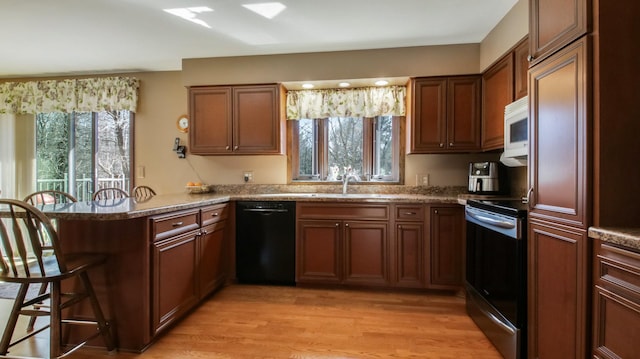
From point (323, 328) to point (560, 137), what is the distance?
5.95ft

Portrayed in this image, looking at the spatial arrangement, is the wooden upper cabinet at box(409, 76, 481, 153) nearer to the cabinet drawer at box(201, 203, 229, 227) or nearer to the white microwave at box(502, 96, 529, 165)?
the white microwave at box(502, 96, 529, 165)

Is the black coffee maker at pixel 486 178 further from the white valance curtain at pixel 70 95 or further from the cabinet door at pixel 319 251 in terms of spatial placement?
the white valance curtain at pixel 70 95

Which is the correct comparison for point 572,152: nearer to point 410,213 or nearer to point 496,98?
point 496,98

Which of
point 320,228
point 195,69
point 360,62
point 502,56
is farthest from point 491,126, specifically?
point 195,69

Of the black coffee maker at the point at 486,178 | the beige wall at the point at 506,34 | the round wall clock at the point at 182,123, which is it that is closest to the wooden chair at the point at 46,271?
the round wall clock at the point at 182,123

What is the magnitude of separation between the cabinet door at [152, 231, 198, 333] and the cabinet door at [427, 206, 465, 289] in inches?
79.0

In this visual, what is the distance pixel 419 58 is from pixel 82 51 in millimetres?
3360

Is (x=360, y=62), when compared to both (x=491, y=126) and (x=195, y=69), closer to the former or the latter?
(x=491, y=126)

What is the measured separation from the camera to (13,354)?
1.79 metres

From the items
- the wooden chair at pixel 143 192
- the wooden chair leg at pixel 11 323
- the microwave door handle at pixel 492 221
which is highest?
the wooden chair at pixel 143 192

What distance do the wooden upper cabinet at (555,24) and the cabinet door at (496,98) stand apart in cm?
80

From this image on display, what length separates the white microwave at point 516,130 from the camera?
1999 mm

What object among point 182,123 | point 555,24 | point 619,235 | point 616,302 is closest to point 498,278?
point 616,302

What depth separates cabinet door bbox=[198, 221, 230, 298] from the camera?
249 cm
